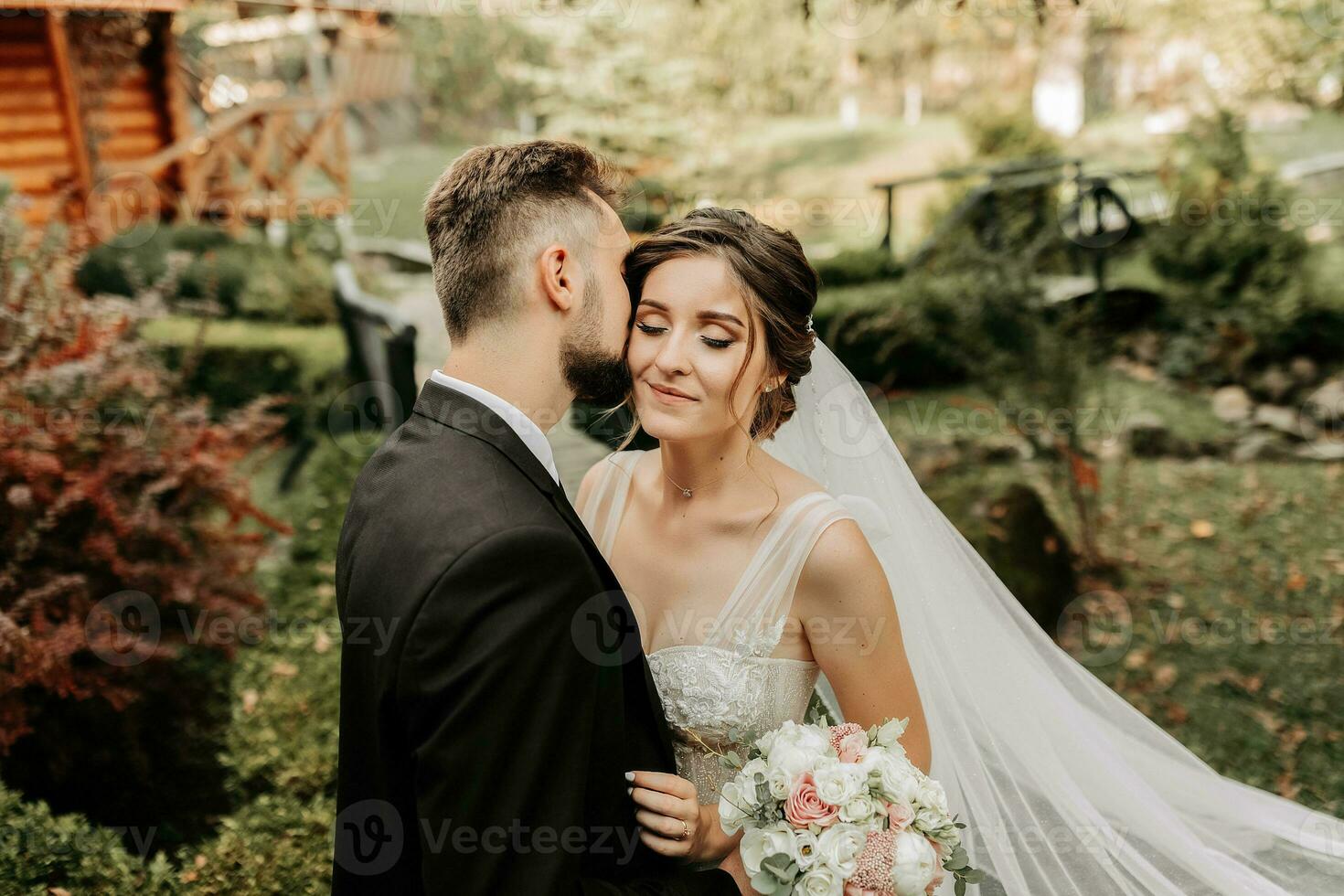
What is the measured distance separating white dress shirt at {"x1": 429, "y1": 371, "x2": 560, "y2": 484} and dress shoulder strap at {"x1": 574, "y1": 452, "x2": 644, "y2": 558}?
1.06 m

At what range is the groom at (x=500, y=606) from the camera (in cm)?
161

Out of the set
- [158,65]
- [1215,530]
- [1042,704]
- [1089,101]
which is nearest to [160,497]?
[1042,704]

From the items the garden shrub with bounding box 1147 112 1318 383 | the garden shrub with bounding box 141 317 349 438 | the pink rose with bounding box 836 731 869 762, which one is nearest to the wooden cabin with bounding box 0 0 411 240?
the garden shrub with bounding box 141 317 349 438

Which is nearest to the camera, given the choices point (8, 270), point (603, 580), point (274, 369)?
point (603, 580)

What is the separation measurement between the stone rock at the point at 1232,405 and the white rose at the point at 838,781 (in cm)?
819

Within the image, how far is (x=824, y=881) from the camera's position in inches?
79.8

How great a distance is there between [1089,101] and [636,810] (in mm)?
24611

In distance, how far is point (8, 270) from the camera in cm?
471

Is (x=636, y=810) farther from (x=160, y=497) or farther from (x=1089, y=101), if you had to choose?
(x=1089, y=101)

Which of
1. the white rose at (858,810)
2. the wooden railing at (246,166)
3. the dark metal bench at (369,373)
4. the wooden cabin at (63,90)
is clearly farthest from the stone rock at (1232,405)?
the wooden cabin at (63,90)

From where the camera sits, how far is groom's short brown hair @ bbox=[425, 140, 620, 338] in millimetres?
2002

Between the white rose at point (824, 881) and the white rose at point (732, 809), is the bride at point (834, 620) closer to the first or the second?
the white rose at point (732, 809)

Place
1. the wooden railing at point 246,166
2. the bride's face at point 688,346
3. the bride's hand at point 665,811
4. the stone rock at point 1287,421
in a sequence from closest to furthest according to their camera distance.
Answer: the bride's hand at point 665,811, the bride's face at point 688,346, the stone rock at point 1287,421, the wooden railing at point 246,166

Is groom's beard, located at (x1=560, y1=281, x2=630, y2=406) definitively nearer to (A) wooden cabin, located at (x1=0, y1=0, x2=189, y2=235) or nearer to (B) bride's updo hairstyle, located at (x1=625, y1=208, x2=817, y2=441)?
(B) bride's updo hairstyle, located at (x1=625, y1=208, x2=817, y2=441)
